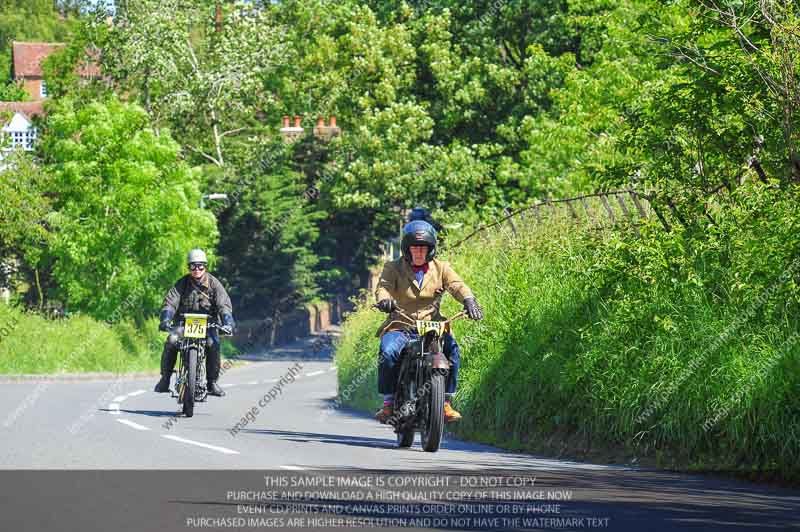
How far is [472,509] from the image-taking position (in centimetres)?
881

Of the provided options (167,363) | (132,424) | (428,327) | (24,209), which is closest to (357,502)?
(428,327)

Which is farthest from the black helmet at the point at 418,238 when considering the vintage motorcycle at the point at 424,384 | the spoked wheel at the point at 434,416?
the spoked wheel at the point at 434,416

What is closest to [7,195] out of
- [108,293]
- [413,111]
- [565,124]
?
[108,293]

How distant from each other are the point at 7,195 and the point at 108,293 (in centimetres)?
427

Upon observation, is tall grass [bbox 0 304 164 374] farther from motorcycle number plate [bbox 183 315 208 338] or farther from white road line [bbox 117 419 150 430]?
white road line [bbox 117 419 150 430]

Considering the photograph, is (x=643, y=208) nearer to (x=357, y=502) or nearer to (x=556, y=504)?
(x=556, y=504)

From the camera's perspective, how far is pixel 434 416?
13492 mm

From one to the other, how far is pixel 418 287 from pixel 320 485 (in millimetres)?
4096

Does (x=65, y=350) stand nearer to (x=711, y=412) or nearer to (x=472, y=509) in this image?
(x=711, y=412)

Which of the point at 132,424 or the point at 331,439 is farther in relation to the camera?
the point at 132,424

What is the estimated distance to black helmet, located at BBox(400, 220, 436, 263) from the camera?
13773mm

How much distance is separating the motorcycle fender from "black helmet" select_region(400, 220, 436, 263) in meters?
1.01

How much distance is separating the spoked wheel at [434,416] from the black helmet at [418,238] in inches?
47.9

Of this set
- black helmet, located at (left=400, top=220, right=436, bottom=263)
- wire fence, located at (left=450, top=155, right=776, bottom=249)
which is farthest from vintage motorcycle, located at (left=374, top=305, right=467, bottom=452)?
wire fence, located at (left=450, top=155, right=776, bottom=249)
